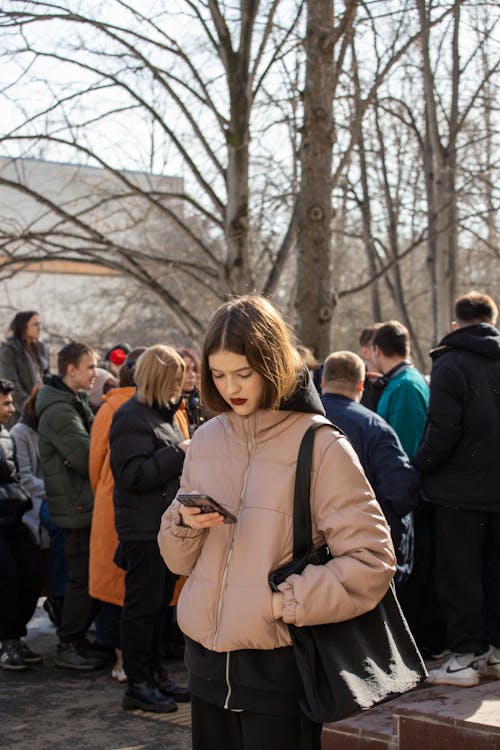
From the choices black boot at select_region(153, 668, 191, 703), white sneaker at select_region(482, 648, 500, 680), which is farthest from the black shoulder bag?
black boot at select_region(153, 668, 191, 703)

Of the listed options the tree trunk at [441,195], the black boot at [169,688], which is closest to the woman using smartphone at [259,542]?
the black boot at [169,688]

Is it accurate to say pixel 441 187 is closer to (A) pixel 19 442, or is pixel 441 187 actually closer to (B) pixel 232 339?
(A) pixel 19 442

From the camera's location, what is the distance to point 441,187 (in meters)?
13.4

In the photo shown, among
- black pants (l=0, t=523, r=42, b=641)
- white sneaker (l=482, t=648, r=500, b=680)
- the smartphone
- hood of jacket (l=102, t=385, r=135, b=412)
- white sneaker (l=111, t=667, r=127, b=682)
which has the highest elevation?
hood of jacket (l=102, t=385, r=135, b=412)

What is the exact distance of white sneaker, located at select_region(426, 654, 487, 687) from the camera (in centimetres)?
496

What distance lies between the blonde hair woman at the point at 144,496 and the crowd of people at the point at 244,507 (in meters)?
0.01

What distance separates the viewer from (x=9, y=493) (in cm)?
619

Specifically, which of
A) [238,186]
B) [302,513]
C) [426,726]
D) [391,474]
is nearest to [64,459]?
[391,474]

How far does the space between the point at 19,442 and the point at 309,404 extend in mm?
4430

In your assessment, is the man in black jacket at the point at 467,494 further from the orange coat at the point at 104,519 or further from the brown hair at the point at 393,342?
the orange coat at the point at 104,519

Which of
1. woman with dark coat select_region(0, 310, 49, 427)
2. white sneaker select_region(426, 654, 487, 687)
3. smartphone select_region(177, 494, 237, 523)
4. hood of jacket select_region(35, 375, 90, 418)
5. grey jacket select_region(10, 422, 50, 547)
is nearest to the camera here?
smartphone select_region(177, 494, 237, 523)

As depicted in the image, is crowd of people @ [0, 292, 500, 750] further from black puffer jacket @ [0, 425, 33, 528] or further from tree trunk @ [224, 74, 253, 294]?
tree trunk @ [224, 74, 253, 294]

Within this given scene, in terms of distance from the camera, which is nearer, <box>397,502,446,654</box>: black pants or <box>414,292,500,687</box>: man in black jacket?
A: <box>414,292,500,687</box>: man in black jacket

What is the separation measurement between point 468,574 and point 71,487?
8.84 ft
